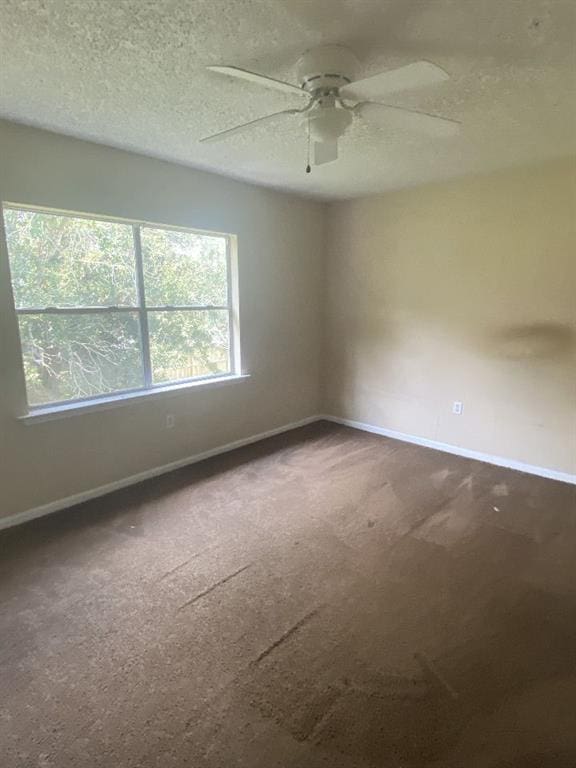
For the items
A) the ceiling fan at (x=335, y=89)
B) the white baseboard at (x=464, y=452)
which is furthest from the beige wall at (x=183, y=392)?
the ceiling fan at (x=335, y=89)

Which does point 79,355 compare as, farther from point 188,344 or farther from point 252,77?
point 252,77

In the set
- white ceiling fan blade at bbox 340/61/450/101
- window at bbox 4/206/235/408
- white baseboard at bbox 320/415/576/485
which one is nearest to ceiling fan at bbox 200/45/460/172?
white ceiling fan blade at bbox 340/61/450/101

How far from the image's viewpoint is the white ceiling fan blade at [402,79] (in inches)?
54.6

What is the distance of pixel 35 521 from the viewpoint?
275cm

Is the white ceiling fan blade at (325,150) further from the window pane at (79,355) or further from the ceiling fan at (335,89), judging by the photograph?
the window pane at (79,355)

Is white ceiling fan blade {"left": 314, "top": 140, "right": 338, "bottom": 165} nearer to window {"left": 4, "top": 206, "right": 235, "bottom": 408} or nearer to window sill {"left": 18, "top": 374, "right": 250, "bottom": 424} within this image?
window {"left": 4, "top": 206, "right": 235, "bottom": 408}

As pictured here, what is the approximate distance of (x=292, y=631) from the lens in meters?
1.87

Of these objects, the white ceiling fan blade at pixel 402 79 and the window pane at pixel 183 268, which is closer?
the white ceiling fan blade at pixel 402 79

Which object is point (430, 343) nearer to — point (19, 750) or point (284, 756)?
point (284, 756)

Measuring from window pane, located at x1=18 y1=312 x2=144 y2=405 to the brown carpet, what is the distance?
0.85 metres

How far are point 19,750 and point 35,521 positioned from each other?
1.62 m

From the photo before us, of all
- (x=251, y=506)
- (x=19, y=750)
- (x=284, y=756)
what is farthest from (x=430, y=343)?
(x=19, y=750)

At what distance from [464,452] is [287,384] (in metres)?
1.90

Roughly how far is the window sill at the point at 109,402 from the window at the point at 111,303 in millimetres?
55
